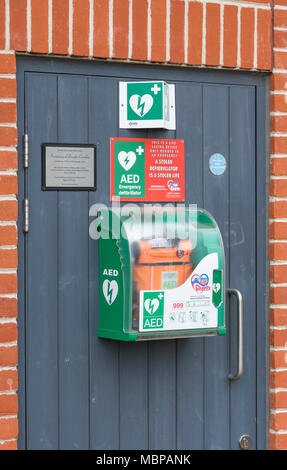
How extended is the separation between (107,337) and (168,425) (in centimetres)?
56

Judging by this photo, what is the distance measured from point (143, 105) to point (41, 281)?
910mm

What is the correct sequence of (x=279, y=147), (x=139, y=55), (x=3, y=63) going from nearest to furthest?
(x=3, y=63)
(x=139, y=55)
(x=279, y=147)

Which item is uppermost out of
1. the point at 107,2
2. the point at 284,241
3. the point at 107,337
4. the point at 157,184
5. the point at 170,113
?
the point at 107,2

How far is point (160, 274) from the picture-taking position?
330 cm

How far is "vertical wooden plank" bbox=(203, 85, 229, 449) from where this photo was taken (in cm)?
374

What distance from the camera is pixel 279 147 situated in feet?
12.4

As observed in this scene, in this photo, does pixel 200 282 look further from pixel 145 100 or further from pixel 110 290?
pixel 145 100

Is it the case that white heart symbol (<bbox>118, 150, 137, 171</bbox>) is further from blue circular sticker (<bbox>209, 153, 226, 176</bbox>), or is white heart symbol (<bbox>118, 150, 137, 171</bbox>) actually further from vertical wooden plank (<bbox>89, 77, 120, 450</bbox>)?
blue circular sticker (<bbox>209, 153, 226, 176</bbox>)

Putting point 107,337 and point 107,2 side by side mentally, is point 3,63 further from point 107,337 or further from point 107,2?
point 107,337

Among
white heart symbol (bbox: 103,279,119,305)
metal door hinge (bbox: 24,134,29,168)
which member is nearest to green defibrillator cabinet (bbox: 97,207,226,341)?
white heart symbol (bbox: 103,279,119,305)

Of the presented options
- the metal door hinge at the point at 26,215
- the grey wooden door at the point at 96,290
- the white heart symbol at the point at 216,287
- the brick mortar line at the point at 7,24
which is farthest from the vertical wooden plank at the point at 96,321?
the white heart symbol at the point at 216,287

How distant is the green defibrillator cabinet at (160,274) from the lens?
10.7 ft

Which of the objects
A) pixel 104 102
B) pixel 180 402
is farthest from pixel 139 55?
pixel 180 402

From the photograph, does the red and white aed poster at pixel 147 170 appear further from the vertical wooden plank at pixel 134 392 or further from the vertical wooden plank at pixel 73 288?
the vertical wooden plank at pixel 73 288
